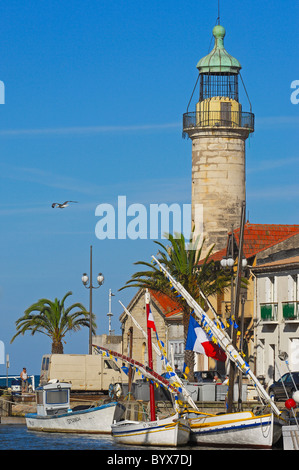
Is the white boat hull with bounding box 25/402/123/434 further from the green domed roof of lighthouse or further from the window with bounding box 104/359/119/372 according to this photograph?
the green domed roof of lighthouse

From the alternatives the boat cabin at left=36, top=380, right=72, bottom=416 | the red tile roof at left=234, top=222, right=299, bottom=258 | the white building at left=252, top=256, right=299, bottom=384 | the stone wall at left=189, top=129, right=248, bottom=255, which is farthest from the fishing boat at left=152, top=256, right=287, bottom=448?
the stone wall at left=189, top=129, right=248, bottom=255

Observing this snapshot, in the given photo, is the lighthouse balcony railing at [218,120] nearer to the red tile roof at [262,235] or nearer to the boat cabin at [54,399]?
the red tile roof at [262,235]

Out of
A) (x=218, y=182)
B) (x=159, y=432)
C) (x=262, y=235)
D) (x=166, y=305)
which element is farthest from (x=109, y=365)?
(x=218, y=182)

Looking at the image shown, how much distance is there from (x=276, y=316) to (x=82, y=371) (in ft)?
37.7

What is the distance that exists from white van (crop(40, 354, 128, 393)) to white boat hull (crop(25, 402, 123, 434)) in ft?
25.4

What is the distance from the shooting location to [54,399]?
57.6m

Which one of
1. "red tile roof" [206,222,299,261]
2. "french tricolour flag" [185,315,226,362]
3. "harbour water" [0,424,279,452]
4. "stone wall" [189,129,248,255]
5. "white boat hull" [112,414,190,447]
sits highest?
"stone wall" [189,129,248,255]

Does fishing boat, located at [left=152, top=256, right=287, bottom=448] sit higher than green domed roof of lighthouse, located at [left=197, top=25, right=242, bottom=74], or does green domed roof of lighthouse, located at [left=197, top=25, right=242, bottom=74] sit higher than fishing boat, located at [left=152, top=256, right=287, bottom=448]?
green domed roof of lighthouse, located at [left=197, top=25, right=242, bottom=74]

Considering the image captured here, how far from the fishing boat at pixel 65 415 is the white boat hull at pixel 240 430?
24.2 feet

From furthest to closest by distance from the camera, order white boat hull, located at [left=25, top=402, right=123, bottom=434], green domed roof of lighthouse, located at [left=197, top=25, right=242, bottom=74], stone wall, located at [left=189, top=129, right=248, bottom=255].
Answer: green domed roof of lighthouse, located at [left=197, top=25, right=242, bottom=74]
stone wall, located at [left=189, top=129, right=248, bottom=255]
white boat hull, located at [left=25, top=402, right=123, bottom=434]

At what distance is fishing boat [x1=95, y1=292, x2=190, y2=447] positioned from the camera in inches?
1786

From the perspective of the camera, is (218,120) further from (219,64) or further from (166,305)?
(166,305)

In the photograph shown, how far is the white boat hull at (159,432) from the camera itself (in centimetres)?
4528
